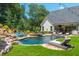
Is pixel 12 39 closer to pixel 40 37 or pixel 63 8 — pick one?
pixel 40 37

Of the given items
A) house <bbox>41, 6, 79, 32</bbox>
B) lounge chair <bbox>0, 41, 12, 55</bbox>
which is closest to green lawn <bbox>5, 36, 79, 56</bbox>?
lounge chair <bbox>0, 41, 12, 55</bbox>

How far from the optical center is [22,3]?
7.15 meters

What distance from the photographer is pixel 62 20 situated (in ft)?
23.9

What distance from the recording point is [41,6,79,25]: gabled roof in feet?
23.8

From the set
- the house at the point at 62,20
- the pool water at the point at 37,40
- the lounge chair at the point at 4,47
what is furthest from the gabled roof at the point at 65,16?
the lounge chair at the point at 4,47

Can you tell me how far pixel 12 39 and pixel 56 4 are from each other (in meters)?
1.21

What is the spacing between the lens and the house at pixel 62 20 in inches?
286

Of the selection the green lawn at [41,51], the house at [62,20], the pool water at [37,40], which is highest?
the house at [62,20]

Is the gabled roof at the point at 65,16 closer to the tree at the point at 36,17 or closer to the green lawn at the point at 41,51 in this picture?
the tree at the point at 36,17

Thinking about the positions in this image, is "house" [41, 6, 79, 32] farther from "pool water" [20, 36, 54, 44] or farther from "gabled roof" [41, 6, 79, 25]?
"pool water" [20, 36, 54, 44]

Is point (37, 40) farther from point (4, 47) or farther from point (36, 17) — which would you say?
point (4, 47)

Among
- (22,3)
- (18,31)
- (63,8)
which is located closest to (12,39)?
(18,31)

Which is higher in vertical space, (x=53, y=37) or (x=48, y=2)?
(x=48, y=2)

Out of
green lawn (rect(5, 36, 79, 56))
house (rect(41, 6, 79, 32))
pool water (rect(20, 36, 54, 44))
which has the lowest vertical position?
green lawn (rect(5, 36, 79, 56))
